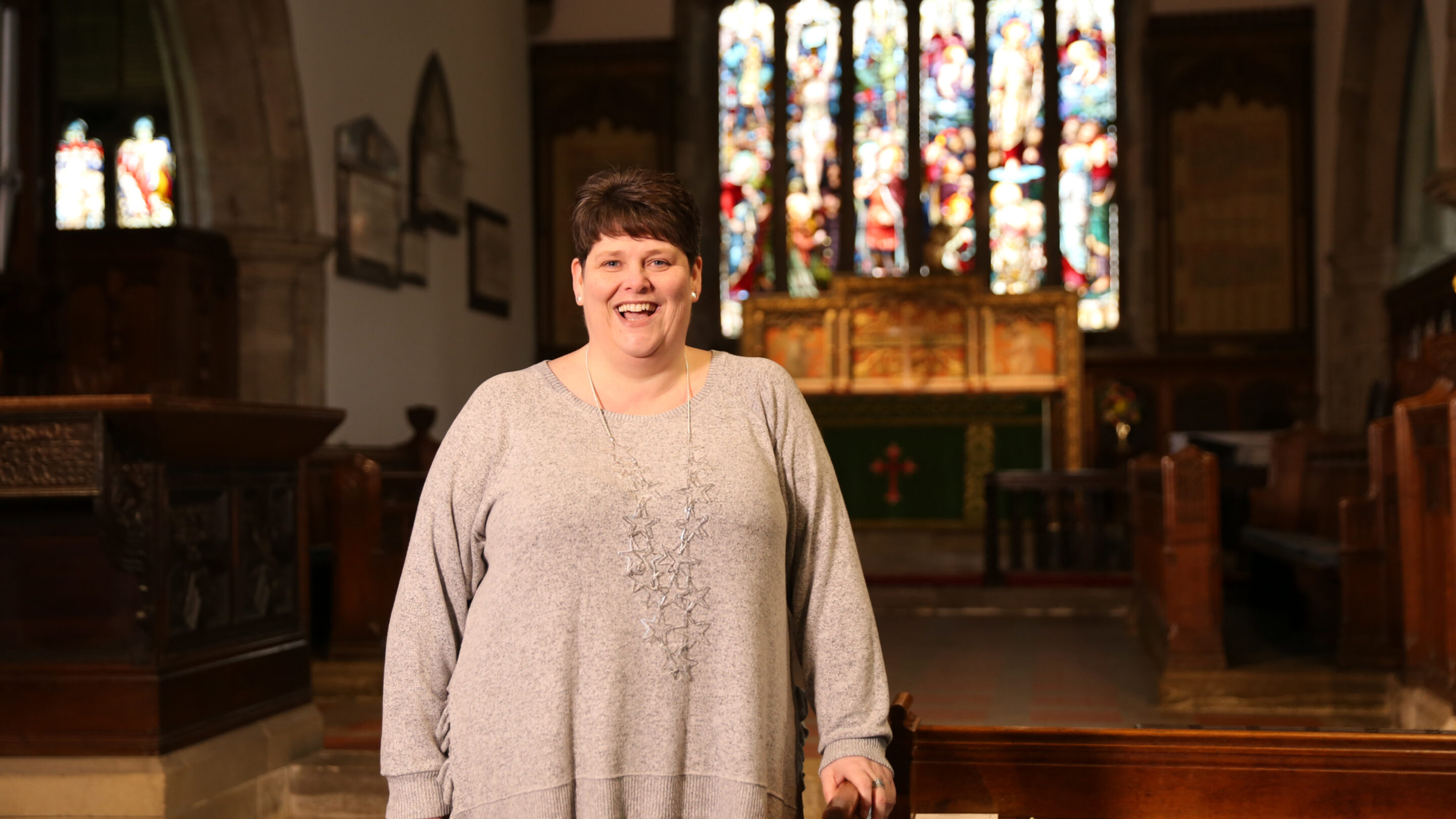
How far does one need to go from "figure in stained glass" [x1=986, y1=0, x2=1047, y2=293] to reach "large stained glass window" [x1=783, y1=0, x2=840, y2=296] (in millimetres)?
1254

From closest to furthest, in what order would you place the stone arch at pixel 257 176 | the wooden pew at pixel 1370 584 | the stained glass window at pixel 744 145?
1. the wooden pew at pixel 1370 584
2. the stone arch at pixel 257 176
3. the stained glass window at pixel 744 145

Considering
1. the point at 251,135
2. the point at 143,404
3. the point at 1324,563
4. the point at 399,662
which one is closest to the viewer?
the point at 399,662

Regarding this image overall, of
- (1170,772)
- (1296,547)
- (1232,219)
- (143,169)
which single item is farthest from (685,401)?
(143,169)

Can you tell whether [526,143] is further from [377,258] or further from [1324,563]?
[1324,563]

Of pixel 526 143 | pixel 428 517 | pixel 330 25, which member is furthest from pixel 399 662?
pixel 526 143

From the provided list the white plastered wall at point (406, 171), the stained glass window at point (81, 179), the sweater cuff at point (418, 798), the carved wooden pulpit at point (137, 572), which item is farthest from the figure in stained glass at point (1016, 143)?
the sweater cuff at point (418, 798)

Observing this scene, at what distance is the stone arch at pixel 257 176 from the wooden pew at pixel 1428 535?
5339mm

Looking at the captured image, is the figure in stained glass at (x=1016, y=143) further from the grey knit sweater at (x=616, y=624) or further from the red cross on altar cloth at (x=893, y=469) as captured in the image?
the grey knit sweater at (x=616, y=624)

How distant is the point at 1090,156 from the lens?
10.5 meters

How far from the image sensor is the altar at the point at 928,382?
27.7 ft

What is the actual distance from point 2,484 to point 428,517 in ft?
5.76

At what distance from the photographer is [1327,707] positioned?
396cm

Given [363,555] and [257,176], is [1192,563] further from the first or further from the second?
[257,176]

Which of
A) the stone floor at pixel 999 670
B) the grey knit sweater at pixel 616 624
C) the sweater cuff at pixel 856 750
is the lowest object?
the stone floor at pixel 999 670
